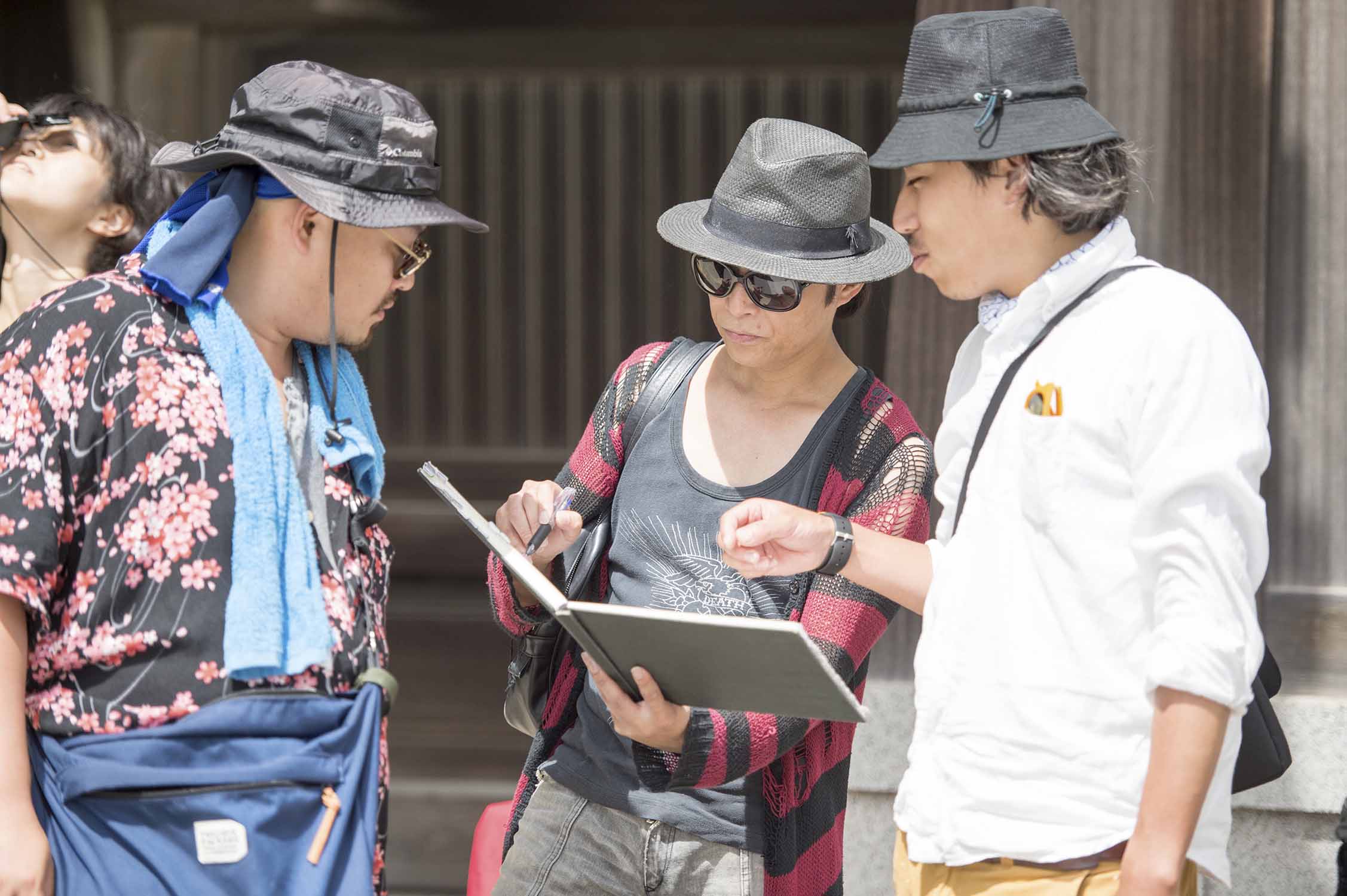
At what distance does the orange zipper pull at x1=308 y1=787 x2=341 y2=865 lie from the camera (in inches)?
63.6

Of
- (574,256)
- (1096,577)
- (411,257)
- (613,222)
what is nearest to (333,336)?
(411,257)

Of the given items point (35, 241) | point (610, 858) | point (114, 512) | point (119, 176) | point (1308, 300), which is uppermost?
point (119, 176)

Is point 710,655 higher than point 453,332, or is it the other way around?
point 710,655

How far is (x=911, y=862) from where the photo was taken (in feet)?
5.18

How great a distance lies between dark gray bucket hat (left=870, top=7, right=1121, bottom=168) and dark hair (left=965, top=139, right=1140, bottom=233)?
0.07 feet

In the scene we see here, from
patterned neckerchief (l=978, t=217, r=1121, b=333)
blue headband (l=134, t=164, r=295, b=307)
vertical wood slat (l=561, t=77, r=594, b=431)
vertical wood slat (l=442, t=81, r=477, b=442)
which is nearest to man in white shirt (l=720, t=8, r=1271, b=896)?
patterned neckerchief (l=978, t=217, r=1121, b=333)

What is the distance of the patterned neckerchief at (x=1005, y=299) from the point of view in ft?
5.04

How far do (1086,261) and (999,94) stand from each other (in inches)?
8.5

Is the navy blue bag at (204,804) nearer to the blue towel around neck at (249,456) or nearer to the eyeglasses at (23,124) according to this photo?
the blue towel around neck at (249,456)

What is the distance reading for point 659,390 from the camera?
2.18 m

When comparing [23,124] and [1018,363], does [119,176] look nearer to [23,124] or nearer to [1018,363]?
[23,124]

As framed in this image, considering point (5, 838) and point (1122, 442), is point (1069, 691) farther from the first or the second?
point (5, 838)

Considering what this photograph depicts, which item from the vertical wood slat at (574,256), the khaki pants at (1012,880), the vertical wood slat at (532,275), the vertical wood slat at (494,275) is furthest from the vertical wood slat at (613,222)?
the khaki pants at (1012,880)

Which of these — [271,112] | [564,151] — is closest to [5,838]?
[271,112]
